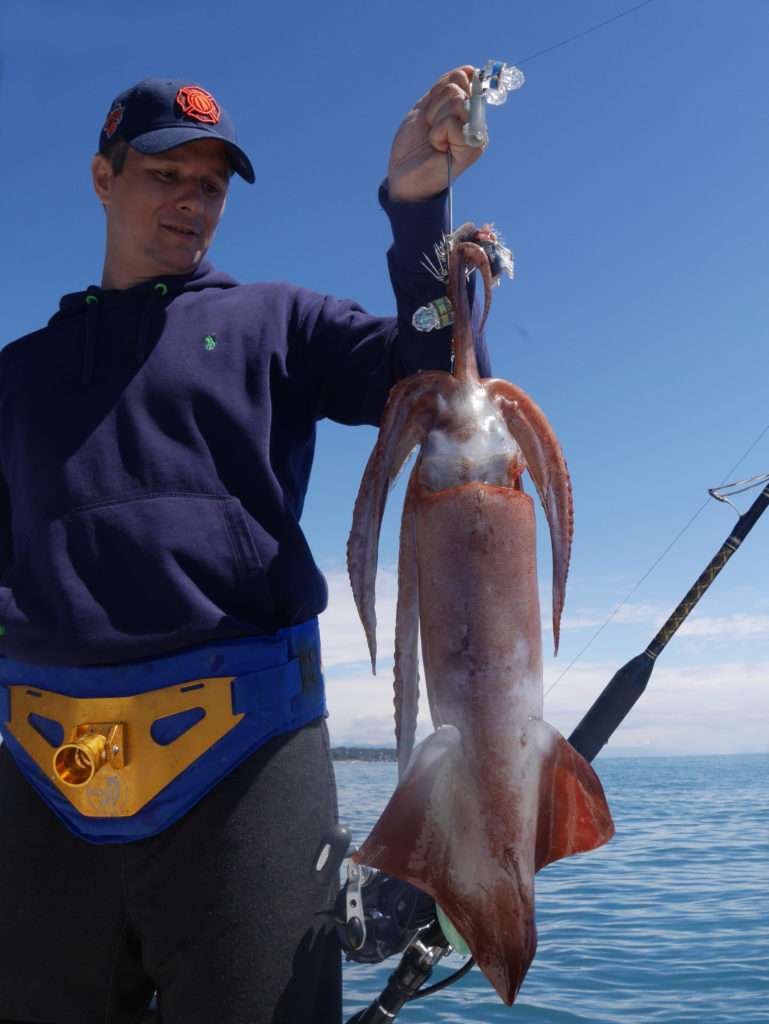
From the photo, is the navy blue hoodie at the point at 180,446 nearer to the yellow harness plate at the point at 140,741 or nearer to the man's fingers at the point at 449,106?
the yellow harness plate at the point at 140,741

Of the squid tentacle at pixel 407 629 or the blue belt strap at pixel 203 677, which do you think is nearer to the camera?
the squid tentacle at pixel 407 629

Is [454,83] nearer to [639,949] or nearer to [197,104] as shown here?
[197,104]

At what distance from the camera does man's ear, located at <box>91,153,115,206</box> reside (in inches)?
130

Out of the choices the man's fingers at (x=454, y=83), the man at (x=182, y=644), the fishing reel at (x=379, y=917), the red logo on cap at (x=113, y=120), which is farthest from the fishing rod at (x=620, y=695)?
the red logo on cap at (x=113, y=120)

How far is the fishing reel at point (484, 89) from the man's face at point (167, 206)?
1.16 meters

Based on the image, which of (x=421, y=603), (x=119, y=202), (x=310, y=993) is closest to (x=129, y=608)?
(x=421, y=603)

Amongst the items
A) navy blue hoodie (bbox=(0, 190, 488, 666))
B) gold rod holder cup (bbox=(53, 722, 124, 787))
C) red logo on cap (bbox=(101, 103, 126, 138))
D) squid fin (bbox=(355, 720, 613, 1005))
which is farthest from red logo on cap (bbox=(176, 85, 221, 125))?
squid fin (bbox=(355, 720, 613, 1005))

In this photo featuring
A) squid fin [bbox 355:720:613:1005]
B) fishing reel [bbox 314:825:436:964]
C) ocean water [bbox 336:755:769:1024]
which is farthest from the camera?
ocean water [bbox 336:755:769:1024]

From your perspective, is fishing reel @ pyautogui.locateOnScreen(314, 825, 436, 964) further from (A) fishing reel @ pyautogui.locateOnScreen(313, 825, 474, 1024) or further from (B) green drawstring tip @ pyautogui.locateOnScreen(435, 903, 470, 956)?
(B) green drawstring tip @ pyautogui.locateOnScreen(435, 903, 470, 956)

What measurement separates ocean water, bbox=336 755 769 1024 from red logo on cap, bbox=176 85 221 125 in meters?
7.11

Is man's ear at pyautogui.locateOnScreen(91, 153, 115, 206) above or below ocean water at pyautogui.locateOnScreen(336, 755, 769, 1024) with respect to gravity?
above

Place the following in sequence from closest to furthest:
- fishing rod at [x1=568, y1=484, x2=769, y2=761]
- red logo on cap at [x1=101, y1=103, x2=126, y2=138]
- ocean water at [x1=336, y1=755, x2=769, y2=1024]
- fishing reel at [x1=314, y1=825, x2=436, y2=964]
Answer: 1. fishing reel at [x1=314, y1=825, x2=436, y2=964]
2. red logo on cap at [x1=101, y1=103, x2=126, y2=138]
3. fishing rod at [x1=568, y1=484, x2=769, y2=761]
4. ocean water at [x1=336, y1=755, x2=769, y2=1024]

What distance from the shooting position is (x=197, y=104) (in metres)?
3.17

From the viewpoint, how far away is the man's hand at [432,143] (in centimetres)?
236
